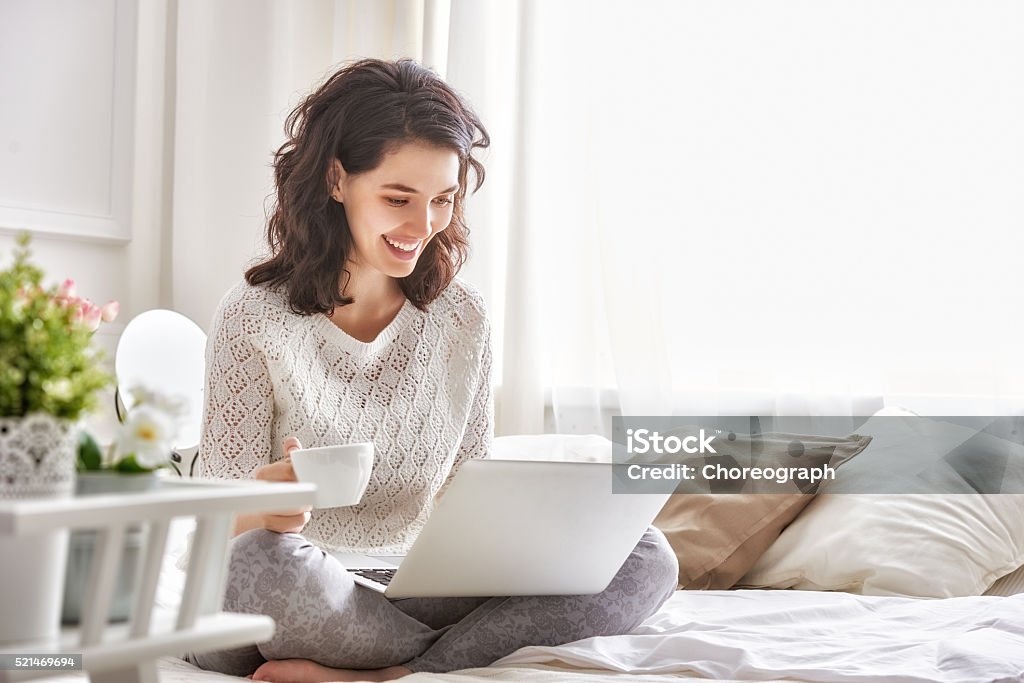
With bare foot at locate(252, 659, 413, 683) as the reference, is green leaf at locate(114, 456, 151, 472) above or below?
above

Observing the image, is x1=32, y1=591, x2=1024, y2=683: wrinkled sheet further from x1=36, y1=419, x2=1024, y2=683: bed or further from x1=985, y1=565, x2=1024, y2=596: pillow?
x1=985, y1=565, x2=1024, y2=596: pillow

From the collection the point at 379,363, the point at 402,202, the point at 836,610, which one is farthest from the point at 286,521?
the point at 836,610

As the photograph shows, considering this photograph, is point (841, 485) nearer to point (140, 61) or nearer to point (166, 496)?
point (166, 496)

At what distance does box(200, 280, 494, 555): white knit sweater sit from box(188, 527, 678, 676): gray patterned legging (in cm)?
20

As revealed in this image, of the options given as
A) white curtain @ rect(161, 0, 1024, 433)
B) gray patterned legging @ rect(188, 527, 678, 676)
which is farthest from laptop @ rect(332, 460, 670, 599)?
white curtain @ rect(161, 0, 1024, 433)

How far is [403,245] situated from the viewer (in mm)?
1606

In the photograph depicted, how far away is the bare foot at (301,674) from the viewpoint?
4.31 feet

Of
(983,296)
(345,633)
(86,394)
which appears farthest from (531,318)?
(86,394)

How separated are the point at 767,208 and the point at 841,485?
2.22 ft

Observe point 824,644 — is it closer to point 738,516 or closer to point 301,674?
point 738,516

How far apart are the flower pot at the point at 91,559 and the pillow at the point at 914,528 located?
1.43m

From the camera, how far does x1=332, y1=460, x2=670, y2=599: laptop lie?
45.3 inches

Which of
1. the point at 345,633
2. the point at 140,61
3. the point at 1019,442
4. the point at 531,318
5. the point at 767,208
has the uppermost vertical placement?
the point at 140,61

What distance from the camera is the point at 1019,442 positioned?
82.8 inches
